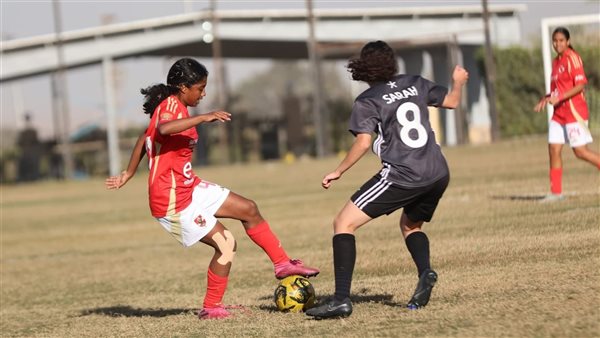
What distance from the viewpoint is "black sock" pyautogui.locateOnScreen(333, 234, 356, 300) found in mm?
7844

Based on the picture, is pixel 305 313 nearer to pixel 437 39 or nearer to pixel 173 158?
pixel 173 158

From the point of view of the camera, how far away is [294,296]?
29.0 ft

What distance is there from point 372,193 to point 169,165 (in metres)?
1.89

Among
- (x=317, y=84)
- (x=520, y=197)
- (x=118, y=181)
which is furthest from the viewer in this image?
(x=317, y=84)

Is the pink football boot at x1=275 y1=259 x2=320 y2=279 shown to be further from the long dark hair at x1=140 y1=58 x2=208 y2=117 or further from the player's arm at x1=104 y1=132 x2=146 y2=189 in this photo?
the long dark hair at x1=140 y1=58 x2=208 y2=117

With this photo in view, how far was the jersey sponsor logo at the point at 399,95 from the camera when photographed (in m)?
7.77

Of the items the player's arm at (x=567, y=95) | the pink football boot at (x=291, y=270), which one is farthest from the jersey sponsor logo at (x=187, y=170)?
the player's arm at (x=567, y=95)

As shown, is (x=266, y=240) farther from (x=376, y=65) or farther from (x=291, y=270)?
(x=376, y=65)

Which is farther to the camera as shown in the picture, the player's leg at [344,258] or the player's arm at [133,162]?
the player's arm at [133,162]

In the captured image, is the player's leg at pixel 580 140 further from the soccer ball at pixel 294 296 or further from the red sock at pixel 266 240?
the soccer ball at pixel 294 296

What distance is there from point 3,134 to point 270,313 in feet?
338

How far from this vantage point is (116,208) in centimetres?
2738

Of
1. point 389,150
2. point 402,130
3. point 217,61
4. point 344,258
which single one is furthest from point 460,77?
point 217,61

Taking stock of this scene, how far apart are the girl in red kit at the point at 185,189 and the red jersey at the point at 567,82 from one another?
643 centimetres
